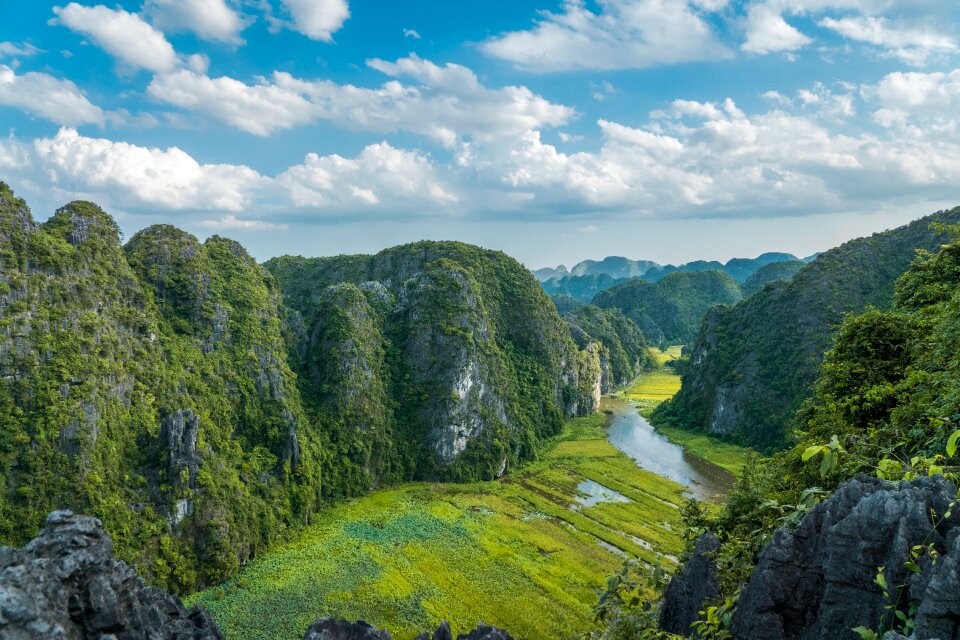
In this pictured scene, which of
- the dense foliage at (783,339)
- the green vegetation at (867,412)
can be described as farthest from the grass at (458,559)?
the dense foliage at (783,339)

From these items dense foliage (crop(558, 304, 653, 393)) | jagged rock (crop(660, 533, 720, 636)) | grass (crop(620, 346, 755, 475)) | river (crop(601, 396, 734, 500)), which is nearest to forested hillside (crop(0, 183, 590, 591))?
river (crop(601, 396, 734, 500))

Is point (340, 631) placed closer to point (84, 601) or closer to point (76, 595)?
point (84, 601)

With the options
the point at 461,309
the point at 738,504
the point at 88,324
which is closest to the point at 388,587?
the point at 738,504

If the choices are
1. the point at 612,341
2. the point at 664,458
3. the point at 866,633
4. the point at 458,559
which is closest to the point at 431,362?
the point at 458,559

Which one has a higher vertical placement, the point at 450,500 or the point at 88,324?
the point at 88,324

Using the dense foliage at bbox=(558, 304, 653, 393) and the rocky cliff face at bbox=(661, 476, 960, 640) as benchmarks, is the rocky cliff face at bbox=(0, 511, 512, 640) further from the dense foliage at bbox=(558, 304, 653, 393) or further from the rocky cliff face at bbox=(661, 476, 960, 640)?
the dense foliage at bbox=(558, 304, 653, 393)

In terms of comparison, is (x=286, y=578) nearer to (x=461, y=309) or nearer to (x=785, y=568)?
(x=785, y=568)

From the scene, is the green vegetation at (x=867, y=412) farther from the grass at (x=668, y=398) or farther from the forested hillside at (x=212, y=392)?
the forested hillside at (x=212, y=392)
